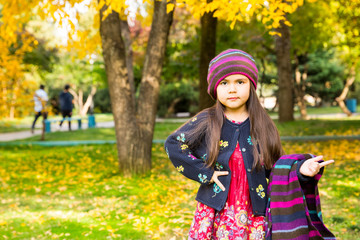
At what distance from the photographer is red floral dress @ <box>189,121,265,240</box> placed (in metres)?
2.33

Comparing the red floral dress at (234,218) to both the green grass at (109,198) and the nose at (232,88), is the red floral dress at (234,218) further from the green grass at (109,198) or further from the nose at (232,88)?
the green grass at (109,198)

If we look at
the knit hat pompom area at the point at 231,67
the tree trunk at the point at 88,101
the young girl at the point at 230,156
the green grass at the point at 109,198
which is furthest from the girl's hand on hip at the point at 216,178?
the tree trunk at the point at 88,101

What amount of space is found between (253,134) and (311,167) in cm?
43

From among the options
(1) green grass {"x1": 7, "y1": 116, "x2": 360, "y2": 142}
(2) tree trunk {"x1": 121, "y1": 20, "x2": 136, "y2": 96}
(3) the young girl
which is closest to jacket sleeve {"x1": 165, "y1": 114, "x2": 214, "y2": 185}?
(3) the young girl

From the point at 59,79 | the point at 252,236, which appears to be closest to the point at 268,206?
the point at 252,236

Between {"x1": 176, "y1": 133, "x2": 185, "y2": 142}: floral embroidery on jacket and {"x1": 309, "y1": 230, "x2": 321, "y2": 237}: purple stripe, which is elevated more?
{"x1": 176, "y1": 133, "x2": 185, "y2": 142}: floral embroidery on jacket

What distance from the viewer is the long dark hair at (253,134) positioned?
93.7 inches

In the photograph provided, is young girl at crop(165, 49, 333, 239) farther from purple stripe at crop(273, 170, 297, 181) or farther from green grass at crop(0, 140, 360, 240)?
green grass at crop(0, 140, 360, 240)

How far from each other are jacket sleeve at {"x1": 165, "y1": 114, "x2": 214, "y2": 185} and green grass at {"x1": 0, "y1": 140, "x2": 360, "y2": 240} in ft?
7.56

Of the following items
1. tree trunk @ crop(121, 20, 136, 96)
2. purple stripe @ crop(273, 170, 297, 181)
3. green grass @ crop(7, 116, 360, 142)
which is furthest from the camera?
tree trunk @ crop(121, 20, 136, 96)

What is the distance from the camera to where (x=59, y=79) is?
33.2 metres

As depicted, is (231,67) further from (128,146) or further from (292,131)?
(292,131)

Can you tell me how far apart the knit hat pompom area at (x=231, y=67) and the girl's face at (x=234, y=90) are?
0.03 m

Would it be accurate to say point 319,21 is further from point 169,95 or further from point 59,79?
point 59,79
